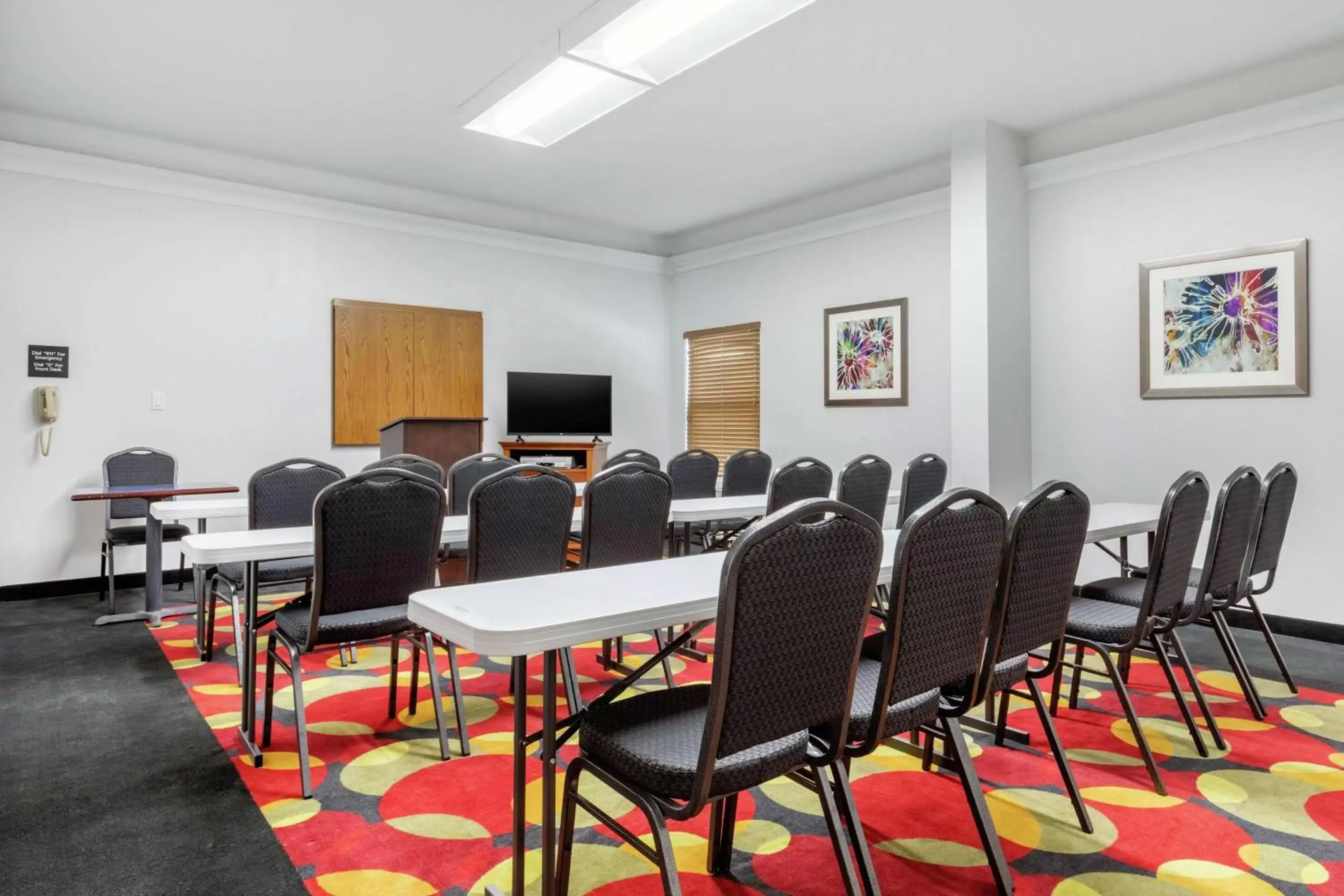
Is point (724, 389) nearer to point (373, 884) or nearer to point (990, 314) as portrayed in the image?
point (990, 314)

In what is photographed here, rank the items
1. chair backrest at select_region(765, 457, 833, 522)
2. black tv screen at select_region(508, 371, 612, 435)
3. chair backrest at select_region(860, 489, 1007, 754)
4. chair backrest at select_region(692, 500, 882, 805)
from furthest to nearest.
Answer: black tv screen at select_region(508, 371, 612, 435), chair backrest at select_region(765, 457, 833, 522), chair backrest at select_region(860, 489, 1007, 754), chair backrest at select_region(692, 500, 882, 805)

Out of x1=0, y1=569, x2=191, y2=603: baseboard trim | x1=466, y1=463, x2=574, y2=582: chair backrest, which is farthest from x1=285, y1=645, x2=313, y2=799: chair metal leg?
x1=0, y1=569, x2=191, y2=603: baseboard trim

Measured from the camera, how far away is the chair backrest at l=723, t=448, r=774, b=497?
4.88m

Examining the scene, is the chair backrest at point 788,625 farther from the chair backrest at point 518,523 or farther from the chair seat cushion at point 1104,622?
the chair backrest at point 518,523

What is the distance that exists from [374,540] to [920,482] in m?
2.82

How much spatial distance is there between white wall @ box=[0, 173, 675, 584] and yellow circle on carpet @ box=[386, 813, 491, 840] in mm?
4289

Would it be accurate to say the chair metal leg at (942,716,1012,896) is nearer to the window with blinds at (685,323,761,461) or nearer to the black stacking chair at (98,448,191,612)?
the black stacking chair at (98,448,191,612)

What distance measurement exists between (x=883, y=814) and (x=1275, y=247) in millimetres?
3875

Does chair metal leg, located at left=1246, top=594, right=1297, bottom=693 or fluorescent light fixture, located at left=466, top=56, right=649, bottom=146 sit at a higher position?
fluorescent light fixture, located at left=466, top=56, right=649, bottom=146

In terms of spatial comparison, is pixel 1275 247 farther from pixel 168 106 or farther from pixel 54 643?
pixel 54 643

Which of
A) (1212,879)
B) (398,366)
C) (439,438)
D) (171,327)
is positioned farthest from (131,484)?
(1212,879)

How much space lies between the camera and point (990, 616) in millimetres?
1844

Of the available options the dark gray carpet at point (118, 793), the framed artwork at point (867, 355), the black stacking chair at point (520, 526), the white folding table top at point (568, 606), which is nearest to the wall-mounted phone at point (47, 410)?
the dark gray carpet at point (118, 793)

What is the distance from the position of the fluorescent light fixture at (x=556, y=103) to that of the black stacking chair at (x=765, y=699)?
3440 mm
